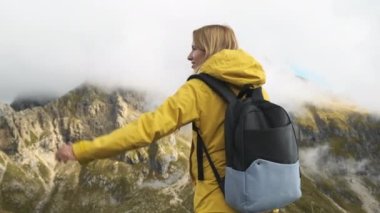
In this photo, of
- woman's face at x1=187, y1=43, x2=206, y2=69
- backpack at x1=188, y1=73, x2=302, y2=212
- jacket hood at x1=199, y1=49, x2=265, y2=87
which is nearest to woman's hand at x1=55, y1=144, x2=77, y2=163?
backpack at x1=188, y1=73, x2=302, y2=212

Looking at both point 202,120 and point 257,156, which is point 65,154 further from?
point 257,156

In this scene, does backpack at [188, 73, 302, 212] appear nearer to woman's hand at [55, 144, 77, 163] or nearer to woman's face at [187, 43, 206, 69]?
woman's face at [187, 43, 206, 69]

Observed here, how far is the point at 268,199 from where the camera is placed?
791 centimetres

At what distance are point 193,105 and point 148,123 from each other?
810 mm

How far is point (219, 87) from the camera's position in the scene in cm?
834

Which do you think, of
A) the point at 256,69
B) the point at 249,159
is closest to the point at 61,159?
the point at 249,159

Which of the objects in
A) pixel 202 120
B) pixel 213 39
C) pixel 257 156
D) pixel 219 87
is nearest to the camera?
pixel 257 156

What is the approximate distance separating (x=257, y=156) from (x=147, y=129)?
5.42 ft

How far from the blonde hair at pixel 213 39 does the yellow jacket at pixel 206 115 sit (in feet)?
1.35

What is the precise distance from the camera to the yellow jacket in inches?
311

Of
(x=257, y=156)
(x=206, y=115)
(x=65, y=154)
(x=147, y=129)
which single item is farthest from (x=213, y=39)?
(x=65, y=154)

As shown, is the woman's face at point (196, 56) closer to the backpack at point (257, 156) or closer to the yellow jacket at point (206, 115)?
the yellow jacket at point (206, 115)

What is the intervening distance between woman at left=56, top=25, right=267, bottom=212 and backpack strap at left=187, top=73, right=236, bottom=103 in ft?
0.22

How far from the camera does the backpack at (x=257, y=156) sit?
7.75 meters
